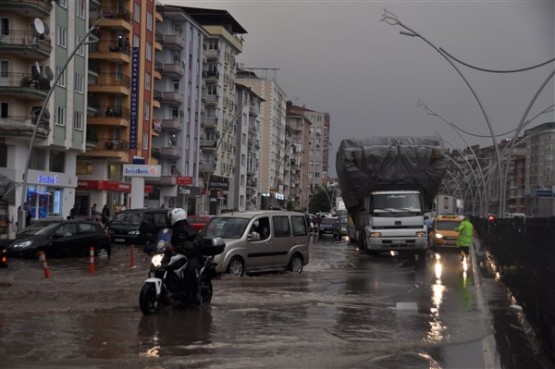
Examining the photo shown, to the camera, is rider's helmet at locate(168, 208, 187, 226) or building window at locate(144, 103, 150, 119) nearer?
rider's helmet at locate(168, 208, 187, 226)

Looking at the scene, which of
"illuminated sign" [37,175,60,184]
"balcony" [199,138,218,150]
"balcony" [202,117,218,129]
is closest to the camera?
"illuminated sign" [37,175,60,184]

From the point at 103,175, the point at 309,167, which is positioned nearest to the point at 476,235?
the point at 103,175

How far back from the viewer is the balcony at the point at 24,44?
45.3 meters

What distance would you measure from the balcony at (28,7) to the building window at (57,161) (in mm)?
9493

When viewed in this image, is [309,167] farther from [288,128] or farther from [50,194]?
[50,194]

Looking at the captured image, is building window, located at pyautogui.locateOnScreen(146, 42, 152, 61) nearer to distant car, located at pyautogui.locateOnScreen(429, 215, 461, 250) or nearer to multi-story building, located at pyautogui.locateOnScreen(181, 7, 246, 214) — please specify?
multi-story building, located at pyautogui.locateOnScreen(181, 7, 246, 214)

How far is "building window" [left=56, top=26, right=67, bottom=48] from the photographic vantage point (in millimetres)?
49344

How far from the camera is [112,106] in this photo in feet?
204

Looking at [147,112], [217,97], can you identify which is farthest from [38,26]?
[217,97]

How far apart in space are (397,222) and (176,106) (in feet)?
172

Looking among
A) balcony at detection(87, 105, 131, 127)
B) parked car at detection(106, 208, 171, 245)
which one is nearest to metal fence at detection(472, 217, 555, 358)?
parked car at detection(106, 208, 171, 245)

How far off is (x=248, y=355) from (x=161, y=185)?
6857 cm

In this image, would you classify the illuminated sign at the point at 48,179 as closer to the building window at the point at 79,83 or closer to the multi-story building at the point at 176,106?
the building window at the point at 79,83

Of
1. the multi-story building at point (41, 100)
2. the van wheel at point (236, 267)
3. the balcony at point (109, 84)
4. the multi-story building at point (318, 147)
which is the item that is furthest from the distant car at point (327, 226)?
the multi-story building at point (318, 147)
